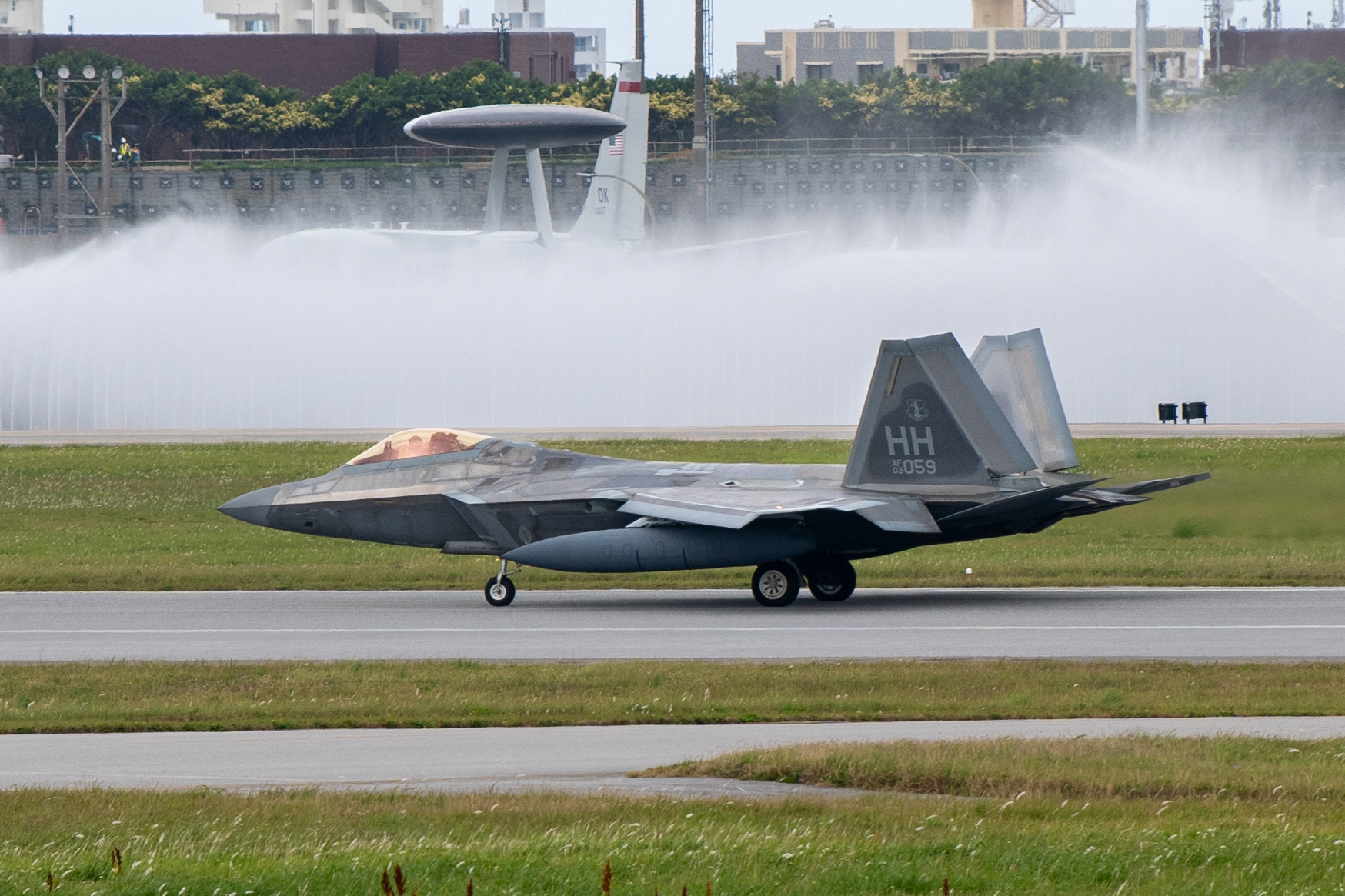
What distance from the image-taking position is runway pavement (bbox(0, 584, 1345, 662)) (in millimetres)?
16672

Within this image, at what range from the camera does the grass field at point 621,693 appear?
13.0 meters

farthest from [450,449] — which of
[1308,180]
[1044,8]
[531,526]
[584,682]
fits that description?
[1044,8]

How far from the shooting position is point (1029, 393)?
853 inches

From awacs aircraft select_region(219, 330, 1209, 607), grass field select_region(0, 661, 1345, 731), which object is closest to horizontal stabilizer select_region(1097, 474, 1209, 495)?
awacs aircraft select_region(219, 330, 1209, 607)

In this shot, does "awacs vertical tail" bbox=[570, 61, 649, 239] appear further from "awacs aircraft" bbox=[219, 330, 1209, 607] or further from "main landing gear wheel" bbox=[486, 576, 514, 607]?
"main landing gear wheel" bbox=[486, 576, 514, 607]

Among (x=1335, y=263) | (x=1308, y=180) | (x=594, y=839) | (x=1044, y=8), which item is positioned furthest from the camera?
(x=1044, y=8)

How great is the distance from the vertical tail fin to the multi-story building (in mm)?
141571

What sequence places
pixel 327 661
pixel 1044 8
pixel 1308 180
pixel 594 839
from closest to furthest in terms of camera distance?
pixel 594 839 → pixel 327 661 → pixel 1308 180 → pixel 1044 8

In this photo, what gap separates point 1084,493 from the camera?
20.0 m

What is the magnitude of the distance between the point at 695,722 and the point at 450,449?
31.6 ft

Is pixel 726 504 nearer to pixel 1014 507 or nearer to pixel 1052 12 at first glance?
pixel 1014 507

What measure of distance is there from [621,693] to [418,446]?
8619 millimetres

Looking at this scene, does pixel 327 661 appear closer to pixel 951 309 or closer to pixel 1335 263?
pixel 951 309

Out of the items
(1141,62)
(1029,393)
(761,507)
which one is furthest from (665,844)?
(1141,62)
